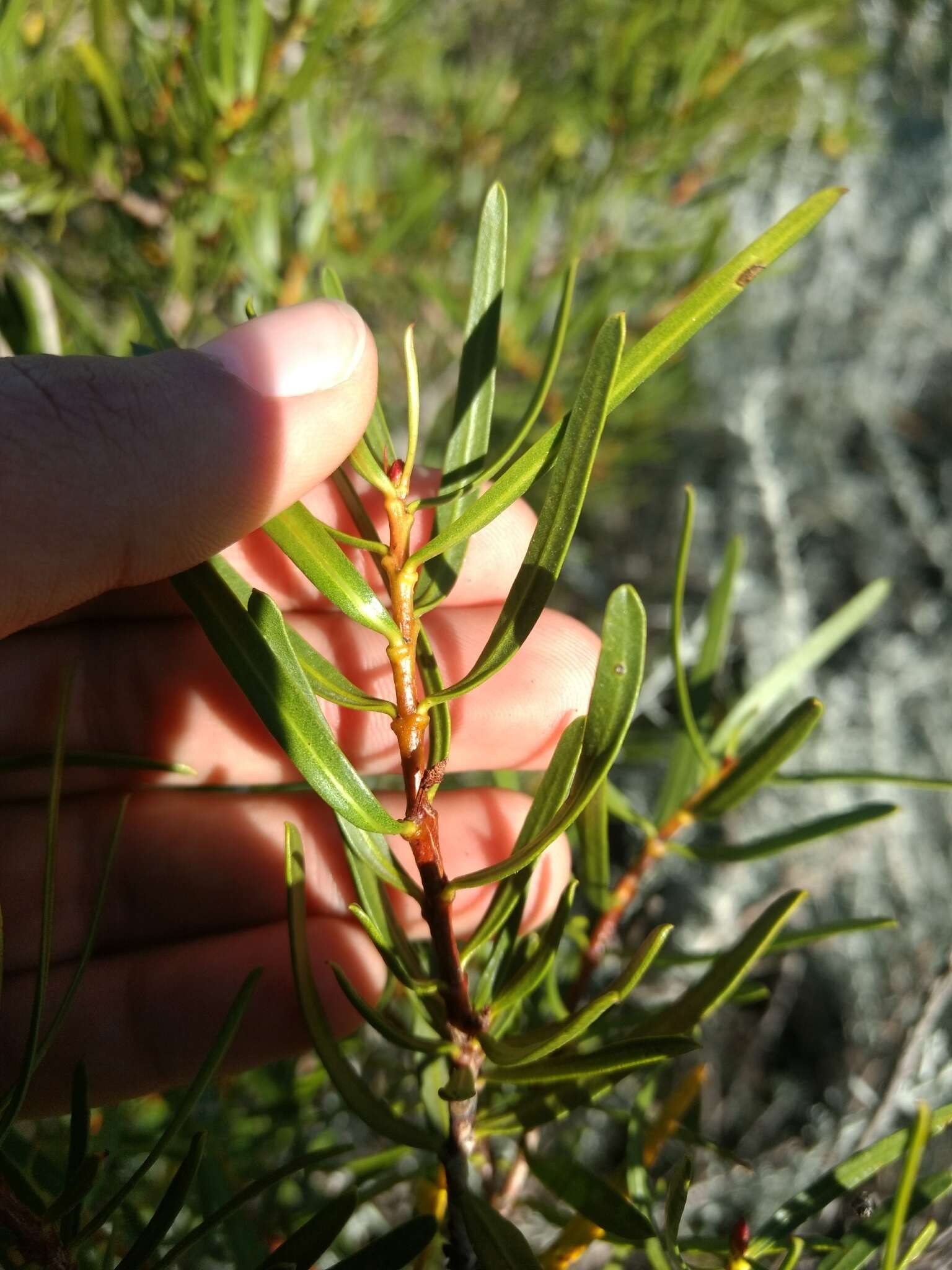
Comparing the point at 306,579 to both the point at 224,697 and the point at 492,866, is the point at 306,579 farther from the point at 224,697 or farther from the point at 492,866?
the point at 492,866

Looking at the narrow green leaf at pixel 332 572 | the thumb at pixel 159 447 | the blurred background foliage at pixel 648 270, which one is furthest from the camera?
the blurred background foliage at pixel 648 270

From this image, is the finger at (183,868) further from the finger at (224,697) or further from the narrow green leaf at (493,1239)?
the narrow green leaf at (493,1239)

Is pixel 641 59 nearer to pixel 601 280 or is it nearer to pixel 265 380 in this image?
pixel 601 280

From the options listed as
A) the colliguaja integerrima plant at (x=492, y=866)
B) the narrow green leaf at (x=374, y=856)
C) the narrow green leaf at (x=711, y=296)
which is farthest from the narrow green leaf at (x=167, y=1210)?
the narrow green leaf at (x=711, y=296)

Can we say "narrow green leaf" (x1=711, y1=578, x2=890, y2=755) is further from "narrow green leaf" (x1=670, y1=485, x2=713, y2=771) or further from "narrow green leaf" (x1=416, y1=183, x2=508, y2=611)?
"narrow green leaf" (x1=416, y1=183, x2=508, y2=611)

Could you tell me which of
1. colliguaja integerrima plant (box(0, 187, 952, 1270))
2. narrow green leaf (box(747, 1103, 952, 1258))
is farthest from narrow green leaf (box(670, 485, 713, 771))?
narrow green leaf (box(747, 1103, 952, 1258))

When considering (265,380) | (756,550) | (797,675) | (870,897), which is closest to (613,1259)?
(797,675)
